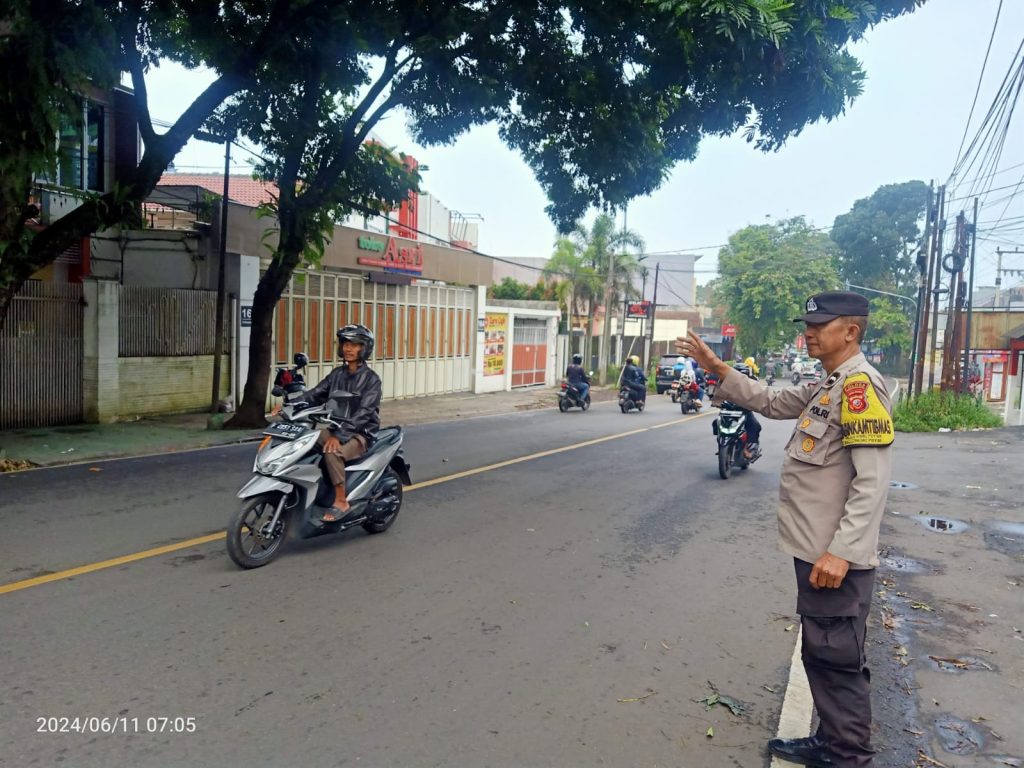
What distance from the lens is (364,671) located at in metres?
4.16

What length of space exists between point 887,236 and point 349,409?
2325 inches

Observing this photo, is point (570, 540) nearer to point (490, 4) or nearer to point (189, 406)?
point (490, 4)

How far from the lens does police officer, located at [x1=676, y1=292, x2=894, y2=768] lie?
320 cm

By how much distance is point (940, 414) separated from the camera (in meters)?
20.2

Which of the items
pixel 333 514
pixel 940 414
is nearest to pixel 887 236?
pixel 940 414

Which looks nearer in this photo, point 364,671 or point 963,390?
point 364,671

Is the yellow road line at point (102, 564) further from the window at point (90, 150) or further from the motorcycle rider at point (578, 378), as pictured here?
the motorcycle rider at point (578, 378)

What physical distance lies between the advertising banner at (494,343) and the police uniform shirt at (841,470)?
2456cm

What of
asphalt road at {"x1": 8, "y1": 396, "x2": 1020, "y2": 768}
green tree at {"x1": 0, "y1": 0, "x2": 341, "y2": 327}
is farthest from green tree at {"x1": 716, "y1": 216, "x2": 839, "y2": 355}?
asphalt road at {"x1": 8, "y1": 396, "x2": 1020, "y2": 768}

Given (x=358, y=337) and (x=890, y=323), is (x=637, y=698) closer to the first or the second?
(x=358, y=337)

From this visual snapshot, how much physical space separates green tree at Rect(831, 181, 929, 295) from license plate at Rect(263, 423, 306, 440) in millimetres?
59531

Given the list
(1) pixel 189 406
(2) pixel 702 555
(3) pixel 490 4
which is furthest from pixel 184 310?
(2) pixel 702 555

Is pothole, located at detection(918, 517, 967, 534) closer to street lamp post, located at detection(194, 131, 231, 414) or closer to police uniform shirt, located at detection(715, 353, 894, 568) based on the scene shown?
police uniform shirt, located at detection(715, 353, 894, 568)

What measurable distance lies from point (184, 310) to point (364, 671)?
1385 cm
